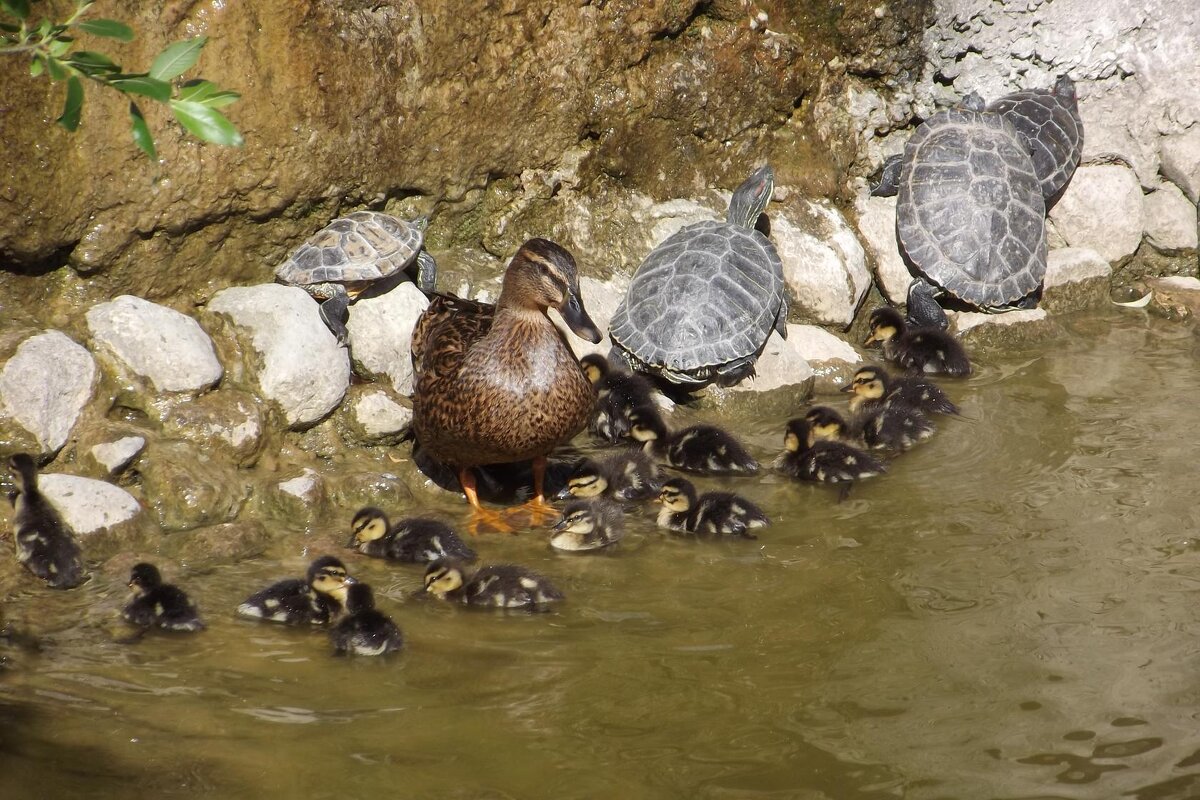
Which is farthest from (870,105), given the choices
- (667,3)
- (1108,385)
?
(1108,385)

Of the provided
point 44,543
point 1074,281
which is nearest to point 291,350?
point 44,543

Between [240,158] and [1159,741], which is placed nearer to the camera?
[1159,741]

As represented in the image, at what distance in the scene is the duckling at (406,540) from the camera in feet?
17.4

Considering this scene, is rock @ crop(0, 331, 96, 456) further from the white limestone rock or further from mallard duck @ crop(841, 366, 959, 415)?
mallard duck @ crop(841, 366, 959, 415)

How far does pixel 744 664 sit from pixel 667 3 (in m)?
4.72

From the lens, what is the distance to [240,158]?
6.20 metres

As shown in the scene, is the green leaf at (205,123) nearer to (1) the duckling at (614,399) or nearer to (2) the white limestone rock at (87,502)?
(2) the white limestone rock at (87,502)

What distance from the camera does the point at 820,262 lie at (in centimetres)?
808

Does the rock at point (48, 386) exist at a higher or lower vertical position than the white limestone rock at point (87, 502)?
higher

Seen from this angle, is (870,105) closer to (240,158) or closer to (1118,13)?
(1118,13)

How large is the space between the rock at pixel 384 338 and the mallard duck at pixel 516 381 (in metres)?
Answer: 0.71

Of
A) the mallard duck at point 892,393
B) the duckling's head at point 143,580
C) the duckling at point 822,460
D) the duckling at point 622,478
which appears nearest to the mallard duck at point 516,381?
the duckling at point 622,478

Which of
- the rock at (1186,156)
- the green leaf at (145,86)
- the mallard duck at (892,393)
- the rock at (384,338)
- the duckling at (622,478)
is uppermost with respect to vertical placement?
the green leaf at (145,86)

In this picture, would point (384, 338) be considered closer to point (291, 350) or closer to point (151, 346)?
point (291, 350)
